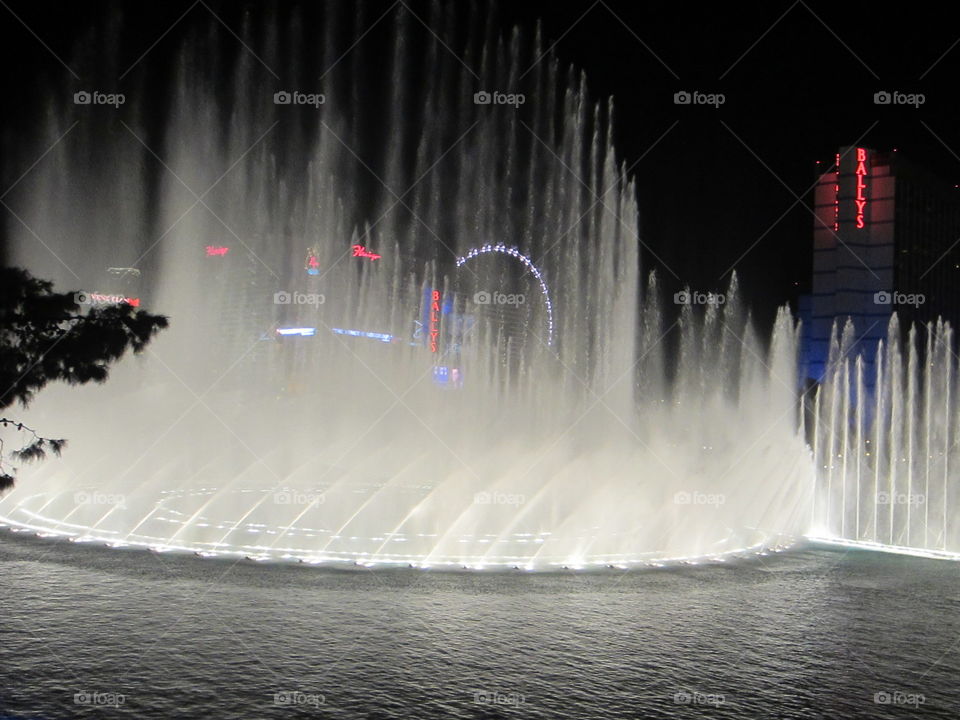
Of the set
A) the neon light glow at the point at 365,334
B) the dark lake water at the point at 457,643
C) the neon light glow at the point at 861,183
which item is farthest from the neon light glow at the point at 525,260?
the neon light glow at the point at 861,183

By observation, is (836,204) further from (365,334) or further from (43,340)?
(43,340)

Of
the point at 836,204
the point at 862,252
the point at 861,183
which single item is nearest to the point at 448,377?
the point at 836,204

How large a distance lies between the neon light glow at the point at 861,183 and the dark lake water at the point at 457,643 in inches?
2055

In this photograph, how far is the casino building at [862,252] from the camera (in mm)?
59594

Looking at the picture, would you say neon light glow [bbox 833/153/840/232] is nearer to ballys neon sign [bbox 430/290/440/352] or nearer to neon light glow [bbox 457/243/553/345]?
ballys neon sign [bbox 430/290/440/352]

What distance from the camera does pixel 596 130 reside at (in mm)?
27547

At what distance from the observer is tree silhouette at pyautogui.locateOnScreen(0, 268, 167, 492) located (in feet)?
34.2

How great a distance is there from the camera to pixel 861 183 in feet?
199

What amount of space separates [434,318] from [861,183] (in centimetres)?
3129

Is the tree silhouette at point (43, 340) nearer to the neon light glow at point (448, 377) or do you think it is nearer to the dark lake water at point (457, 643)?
the dark lake water at point (457, 643)

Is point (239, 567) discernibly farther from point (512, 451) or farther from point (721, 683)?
point (512, 451)

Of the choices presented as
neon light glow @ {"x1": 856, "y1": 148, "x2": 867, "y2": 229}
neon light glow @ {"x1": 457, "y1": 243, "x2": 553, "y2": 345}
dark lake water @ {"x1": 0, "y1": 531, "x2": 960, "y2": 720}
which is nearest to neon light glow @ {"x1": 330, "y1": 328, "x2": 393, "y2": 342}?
neon light glow @ {"x1": 457, "y1": 243, "x2": 553, "y2": 345}

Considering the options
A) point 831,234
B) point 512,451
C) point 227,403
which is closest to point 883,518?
point 512,451

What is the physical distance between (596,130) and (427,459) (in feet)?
37.6
